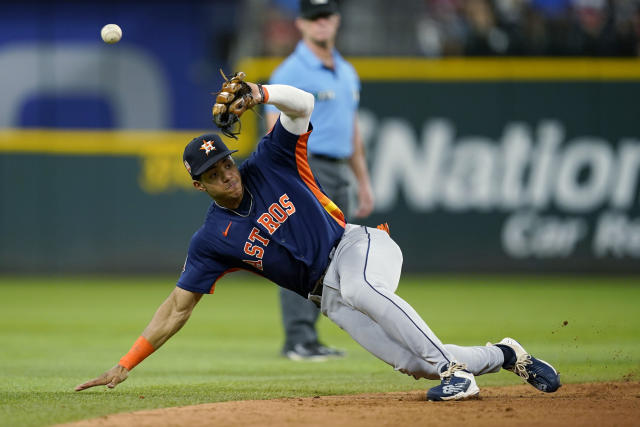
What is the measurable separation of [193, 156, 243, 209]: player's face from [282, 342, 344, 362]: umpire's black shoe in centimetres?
227

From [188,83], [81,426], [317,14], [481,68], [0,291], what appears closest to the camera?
[81,426]

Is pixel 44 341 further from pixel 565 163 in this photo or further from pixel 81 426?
pixel 565 163

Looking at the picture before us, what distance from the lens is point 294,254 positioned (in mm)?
5387

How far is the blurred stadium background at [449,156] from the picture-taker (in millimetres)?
13164

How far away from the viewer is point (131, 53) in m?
19.4

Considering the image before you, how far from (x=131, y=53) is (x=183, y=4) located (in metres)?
1.52

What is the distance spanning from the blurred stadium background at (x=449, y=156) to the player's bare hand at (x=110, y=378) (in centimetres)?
784

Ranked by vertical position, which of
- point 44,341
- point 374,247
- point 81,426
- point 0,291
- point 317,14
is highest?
point 317,14

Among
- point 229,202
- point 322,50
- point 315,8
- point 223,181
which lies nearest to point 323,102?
point 322,50

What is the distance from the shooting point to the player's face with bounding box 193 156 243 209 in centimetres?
524

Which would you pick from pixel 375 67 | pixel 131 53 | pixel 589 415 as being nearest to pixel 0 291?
pixel 375 67

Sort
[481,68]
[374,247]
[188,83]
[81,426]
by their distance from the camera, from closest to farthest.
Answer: [81,426], [374,247], [481,68], [188,83]

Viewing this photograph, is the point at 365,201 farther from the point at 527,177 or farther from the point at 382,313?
the point at 527,177

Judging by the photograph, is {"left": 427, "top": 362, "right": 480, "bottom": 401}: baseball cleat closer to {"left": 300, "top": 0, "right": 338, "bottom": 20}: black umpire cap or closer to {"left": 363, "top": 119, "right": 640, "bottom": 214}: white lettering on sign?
{"left": 300, "top": 0, "right": 338, "bottom": 20}: black umpire cap
